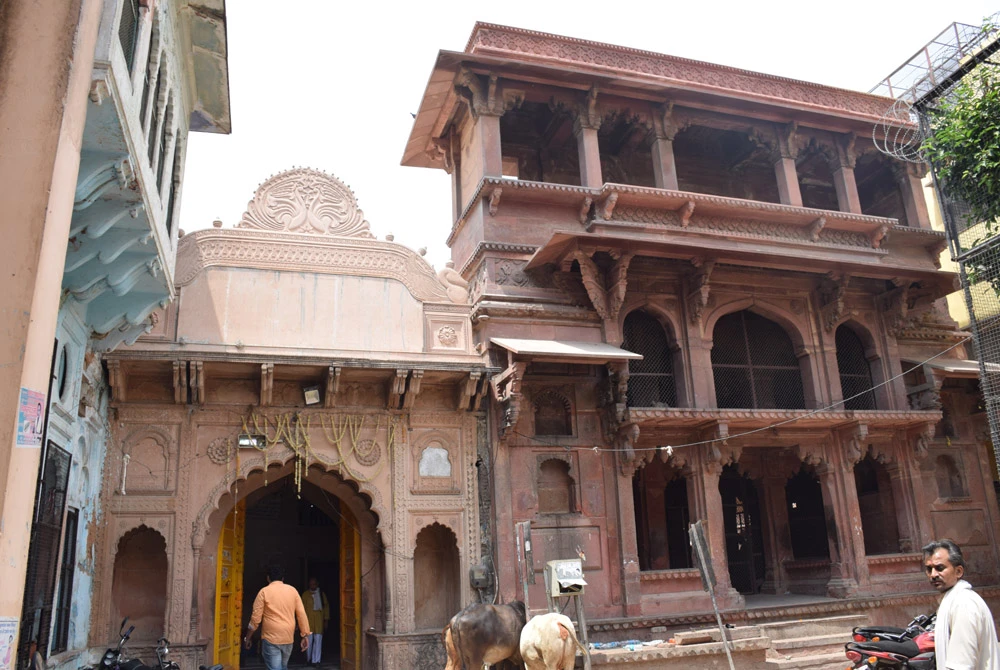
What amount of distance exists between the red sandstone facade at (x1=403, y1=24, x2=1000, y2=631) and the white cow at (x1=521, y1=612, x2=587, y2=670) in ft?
7.44

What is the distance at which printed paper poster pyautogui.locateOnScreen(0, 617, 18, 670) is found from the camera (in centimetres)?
392

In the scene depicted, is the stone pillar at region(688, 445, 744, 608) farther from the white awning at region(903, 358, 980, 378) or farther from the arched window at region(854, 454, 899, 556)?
the white awning at region(903, 358, 980, 378)

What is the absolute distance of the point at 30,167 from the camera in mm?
4555

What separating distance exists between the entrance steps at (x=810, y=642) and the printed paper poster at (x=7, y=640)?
31.0 feet

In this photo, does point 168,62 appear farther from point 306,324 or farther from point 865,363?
point 865,363

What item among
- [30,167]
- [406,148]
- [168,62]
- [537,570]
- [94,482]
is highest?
[406,148]

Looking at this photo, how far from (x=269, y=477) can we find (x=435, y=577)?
9.51 feet

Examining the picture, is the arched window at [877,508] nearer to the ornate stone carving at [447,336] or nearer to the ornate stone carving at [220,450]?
the ornate stone carving at [447,336]

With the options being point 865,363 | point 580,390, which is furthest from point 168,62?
point 865,363

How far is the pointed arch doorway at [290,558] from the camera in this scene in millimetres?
11648

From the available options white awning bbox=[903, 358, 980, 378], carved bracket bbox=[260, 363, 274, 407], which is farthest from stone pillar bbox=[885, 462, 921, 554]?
carved bracket bbox=[260, 363, 274, 407]

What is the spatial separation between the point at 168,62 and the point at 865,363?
12470 mm

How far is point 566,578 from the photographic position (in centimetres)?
1005

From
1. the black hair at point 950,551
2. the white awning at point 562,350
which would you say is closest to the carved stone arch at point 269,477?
the white awning at point 562,350
